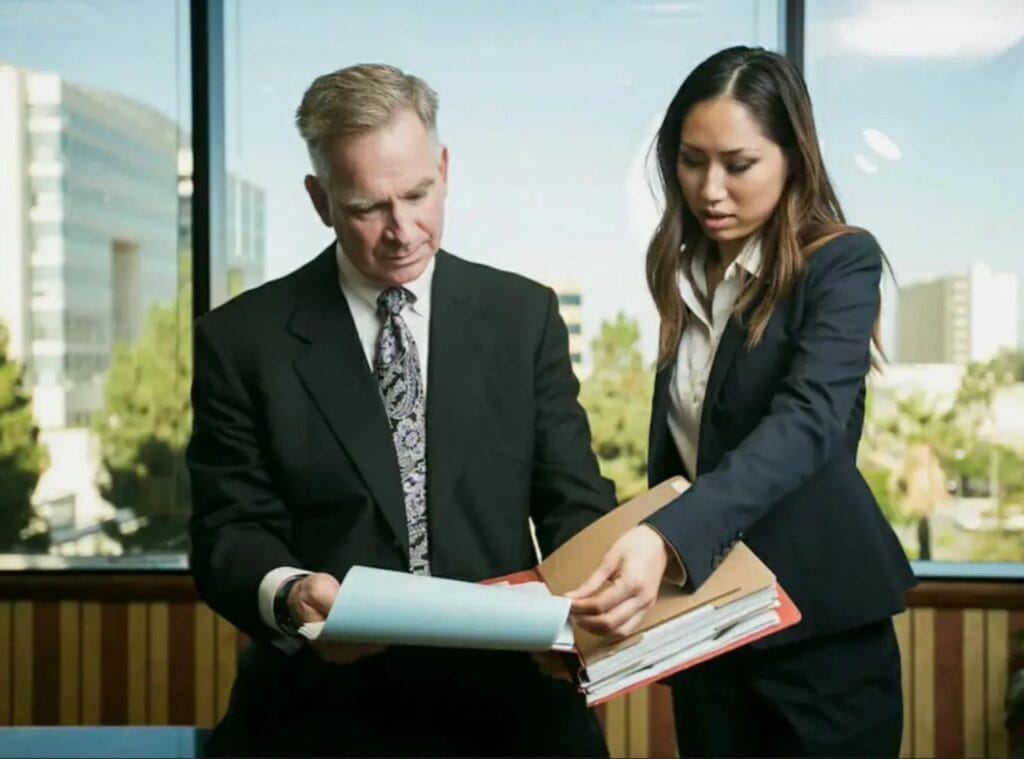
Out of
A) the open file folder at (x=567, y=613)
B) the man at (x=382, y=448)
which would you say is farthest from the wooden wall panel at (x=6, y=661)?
the open file folder at (x=567, y=613)

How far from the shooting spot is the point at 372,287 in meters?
1.71

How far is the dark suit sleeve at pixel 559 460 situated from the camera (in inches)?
66.9

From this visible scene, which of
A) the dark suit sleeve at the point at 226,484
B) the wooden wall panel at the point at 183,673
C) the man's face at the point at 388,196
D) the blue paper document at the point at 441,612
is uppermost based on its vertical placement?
the man's face at the point at 388,196

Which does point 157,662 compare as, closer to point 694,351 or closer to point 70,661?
point 70,661

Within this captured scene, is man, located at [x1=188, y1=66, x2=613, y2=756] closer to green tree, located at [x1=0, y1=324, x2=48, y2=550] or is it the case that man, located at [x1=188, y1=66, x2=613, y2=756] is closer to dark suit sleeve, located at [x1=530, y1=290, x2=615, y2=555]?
dark suit sleeve, located at [x1=530, y1=290, x2=615, y2=555]

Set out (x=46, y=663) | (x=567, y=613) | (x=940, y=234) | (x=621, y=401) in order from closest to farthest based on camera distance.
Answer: (x=567, y=613) → (x=940, y=234) → (x=621, y=401) → (x=46, y=663)

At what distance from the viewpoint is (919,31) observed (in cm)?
306

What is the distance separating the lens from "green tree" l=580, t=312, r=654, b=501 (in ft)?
10.4

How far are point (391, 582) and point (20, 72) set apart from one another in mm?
2434

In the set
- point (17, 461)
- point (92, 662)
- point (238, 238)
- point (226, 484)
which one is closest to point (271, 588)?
point (226, 484)

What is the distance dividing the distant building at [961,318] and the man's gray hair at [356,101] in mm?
1810

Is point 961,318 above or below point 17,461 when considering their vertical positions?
above

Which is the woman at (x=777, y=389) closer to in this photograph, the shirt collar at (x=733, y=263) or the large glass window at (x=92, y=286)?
Answer: the shirt collar at (x=733, y=263)

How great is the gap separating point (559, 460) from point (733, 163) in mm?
428
